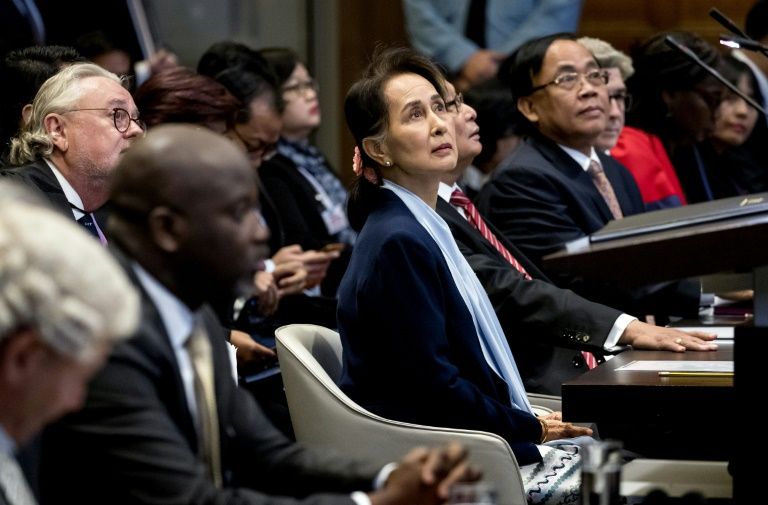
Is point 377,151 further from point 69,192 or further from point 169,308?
point 169,308

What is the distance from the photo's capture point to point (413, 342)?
2754 millimetres

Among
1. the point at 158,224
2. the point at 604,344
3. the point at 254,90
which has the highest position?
the point at 158,224

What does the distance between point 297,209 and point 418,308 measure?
7.14 ft

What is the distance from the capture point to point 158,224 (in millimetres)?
1739

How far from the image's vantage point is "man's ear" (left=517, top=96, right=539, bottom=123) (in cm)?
433

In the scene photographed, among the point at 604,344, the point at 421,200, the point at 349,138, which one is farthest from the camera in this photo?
the point at 349,138

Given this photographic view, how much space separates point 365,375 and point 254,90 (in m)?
2.21

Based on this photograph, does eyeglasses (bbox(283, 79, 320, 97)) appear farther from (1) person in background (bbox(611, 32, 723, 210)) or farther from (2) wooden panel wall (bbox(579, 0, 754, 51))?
(2) wooden panel wall (bbox(579, 0, 754, 51))

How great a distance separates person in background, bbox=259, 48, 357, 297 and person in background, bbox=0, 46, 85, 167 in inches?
48.7

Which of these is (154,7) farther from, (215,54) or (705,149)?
(705,149)

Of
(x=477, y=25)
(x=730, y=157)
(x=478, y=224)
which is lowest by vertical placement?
(x=730, y=157)

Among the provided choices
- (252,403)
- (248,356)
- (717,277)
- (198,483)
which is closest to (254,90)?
(248,356)

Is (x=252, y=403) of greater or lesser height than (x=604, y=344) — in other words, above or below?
above

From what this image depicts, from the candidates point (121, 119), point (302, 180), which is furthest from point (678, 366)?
point (302, 180)
